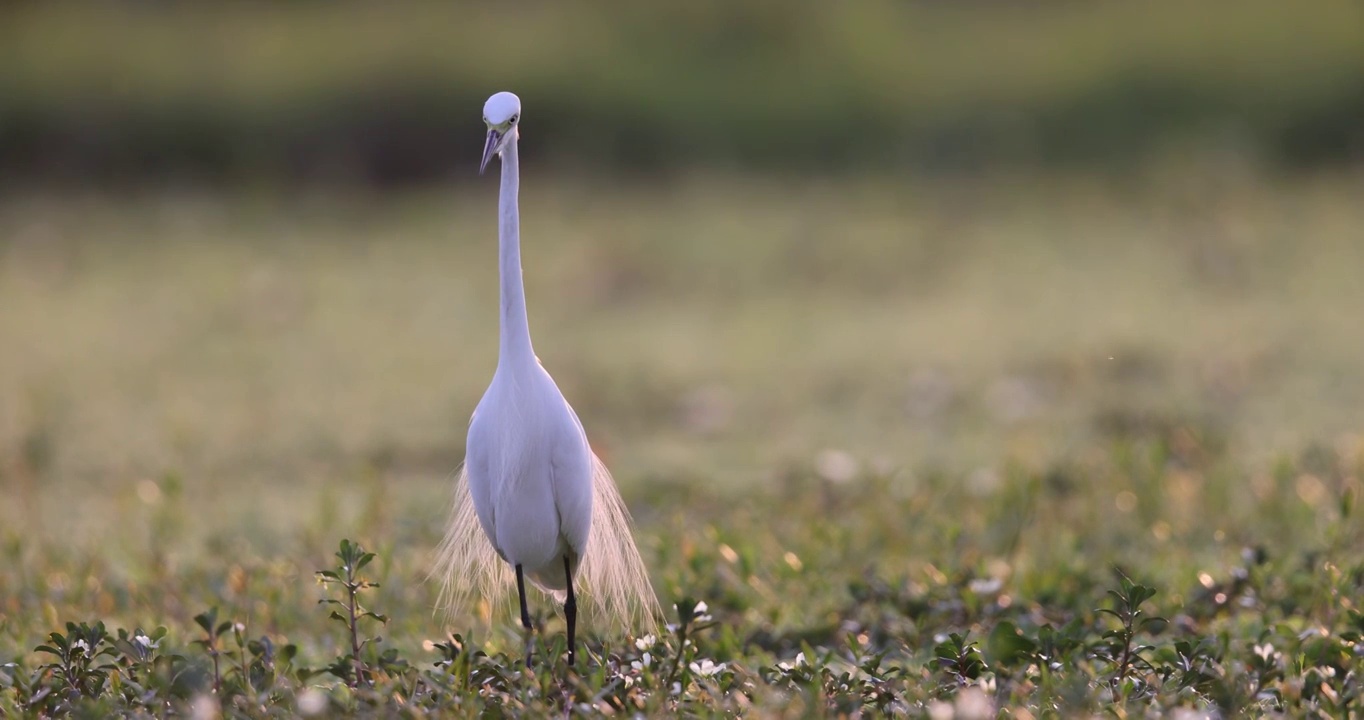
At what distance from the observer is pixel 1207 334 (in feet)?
15.7

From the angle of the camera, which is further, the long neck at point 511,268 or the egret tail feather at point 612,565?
the egret tail feather at point 612,565

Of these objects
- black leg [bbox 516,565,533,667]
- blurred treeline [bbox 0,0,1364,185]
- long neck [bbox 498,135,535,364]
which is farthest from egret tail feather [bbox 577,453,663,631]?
blurred treeline [bbox 0,0,1364,185]

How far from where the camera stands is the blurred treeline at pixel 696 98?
23.2 ft

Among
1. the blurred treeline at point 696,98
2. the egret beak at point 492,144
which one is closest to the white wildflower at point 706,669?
the egret beak at point 492,144

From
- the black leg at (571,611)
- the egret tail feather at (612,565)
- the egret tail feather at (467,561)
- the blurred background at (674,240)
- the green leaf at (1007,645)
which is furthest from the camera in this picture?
the blurred background at (674,240)

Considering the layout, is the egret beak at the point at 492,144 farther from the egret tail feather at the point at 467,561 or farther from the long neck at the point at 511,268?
the egret tail feather at the point at 467,561

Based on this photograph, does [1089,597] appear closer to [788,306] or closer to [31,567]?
[31,567]

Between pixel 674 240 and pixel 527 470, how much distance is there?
13.4 feet

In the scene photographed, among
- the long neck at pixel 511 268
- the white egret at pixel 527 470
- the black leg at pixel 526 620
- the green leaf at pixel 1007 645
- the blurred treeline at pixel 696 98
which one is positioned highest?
the blurred treeline at pixel 696 98

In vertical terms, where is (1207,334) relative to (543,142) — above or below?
below

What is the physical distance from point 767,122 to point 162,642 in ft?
17.9

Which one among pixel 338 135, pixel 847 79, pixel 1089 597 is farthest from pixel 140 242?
pixel 1089 597

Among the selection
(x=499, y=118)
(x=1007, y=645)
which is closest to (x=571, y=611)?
(x=1007, y=645)

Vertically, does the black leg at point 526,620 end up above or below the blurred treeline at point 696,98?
below
